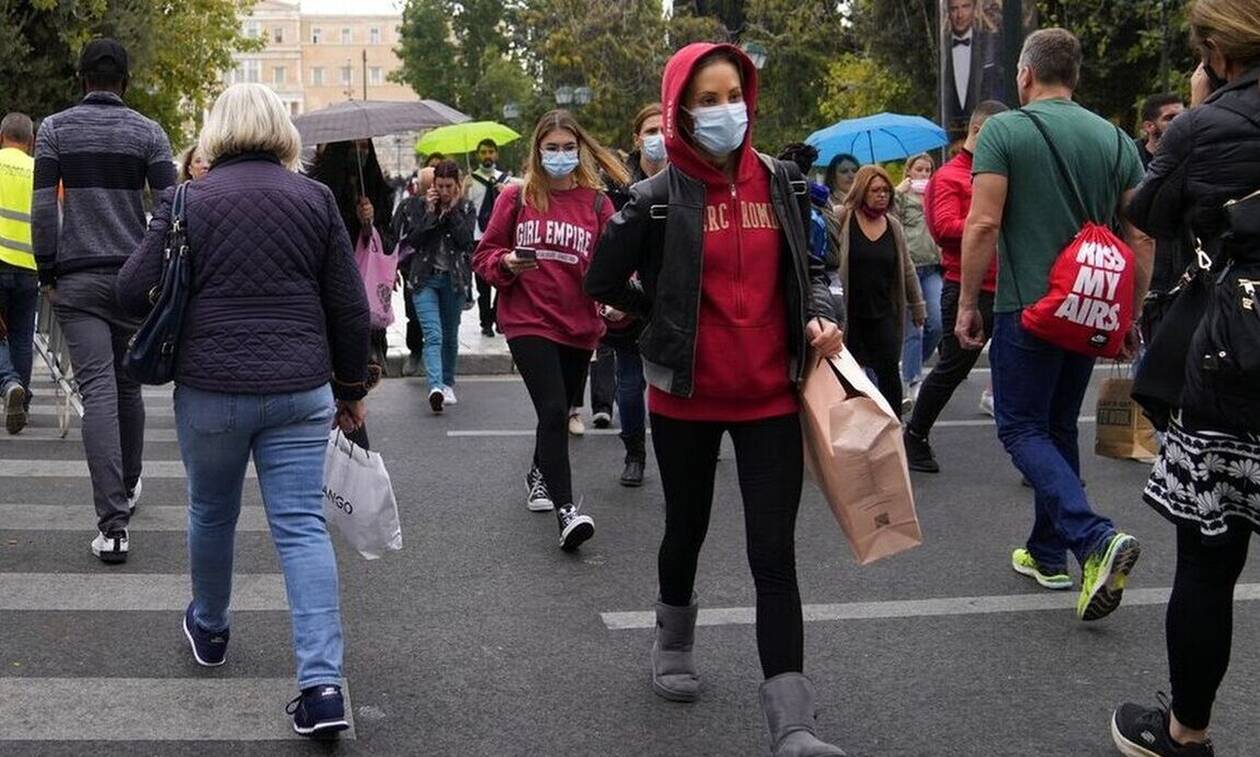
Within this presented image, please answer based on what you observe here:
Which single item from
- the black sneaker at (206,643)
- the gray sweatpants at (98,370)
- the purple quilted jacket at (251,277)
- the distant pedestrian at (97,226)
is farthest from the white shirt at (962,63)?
the purple quilted jacket at (251,277)

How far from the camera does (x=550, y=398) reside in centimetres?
695

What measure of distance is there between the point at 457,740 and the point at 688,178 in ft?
5.23

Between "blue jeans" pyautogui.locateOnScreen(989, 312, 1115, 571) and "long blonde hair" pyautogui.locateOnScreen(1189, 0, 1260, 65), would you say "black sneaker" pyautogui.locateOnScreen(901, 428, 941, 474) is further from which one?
"long blonde hair" pyautogui.locateOnScreen(1189, 0, 1260, 65)

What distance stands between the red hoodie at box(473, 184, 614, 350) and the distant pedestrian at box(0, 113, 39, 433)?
3.30 meters

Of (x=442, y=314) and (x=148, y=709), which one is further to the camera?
(x=442, y=314)

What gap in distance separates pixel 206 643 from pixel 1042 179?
10.3 ft

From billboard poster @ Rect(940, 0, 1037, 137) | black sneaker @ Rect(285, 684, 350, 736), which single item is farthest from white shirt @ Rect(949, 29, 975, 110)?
black sneaker @ Rect(285, 684, 350, 736)

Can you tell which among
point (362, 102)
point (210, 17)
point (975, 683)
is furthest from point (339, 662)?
point (210, 17)

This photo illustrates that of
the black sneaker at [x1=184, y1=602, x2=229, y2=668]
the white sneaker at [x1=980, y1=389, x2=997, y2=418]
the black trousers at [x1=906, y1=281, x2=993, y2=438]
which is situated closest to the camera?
the black sneaker at [x1=184, y1=602, x2=229, y2=668]

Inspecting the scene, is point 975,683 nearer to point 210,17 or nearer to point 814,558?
point 814,558

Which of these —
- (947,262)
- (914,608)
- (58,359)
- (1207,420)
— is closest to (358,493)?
(914,608)

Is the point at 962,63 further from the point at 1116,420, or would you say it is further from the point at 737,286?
the point at 737,286

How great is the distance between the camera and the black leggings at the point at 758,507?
13.7 feet

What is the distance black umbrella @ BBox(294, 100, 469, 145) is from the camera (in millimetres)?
6891
